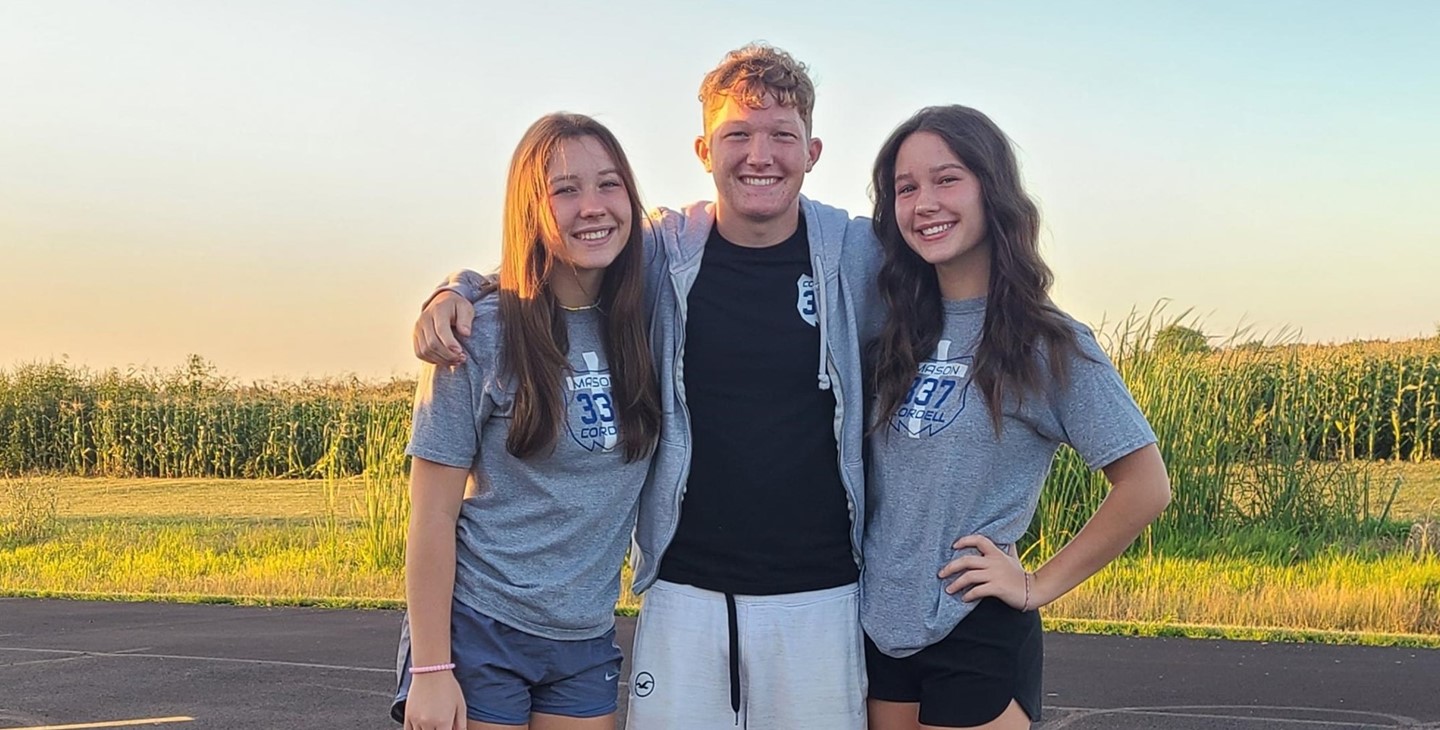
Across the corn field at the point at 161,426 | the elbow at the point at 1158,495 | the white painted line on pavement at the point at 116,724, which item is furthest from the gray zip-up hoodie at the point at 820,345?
the corn field at the point at 161,426

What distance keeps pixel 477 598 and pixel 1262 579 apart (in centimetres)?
817

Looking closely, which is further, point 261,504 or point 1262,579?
point 261,504

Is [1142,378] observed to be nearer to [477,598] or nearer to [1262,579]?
[1262,579]

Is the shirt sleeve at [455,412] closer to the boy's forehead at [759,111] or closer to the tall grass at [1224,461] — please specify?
the boy's forehead at [759,111]

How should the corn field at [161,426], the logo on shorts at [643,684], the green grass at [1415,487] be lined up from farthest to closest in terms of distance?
the corn field at [161,426], the green grass at [1415,487], the logo on shorts at [643,684]

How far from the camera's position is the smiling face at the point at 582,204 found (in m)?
2.71

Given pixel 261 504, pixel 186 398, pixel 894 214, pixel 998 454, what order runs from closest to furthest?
pixel 998 454
pixel 894 214
pixel 261 504
pixel 186 398

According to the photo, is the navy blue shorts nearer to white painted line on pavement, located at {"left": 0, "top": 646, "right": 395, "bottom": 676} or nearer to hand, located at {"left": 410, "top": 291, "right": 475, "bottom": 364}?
hand, located at {"left": 410, "top": 291, "right": 475, "bottom": 364}

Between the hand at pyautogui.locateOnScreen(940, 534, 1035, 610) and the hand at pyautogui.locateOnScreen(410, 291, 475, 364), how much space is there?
3.46 ft

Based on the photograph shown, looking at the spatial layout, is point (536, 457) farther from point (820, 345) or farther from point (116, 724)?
point (116, 724)

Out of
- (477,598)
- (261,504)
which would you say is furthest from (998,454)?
(261,504)

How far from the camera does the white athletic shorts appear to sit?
9.17 feet

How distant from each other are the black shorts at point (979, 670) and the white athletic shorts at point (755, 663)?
5.9 inches

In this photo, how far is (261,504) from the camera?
21.7m
